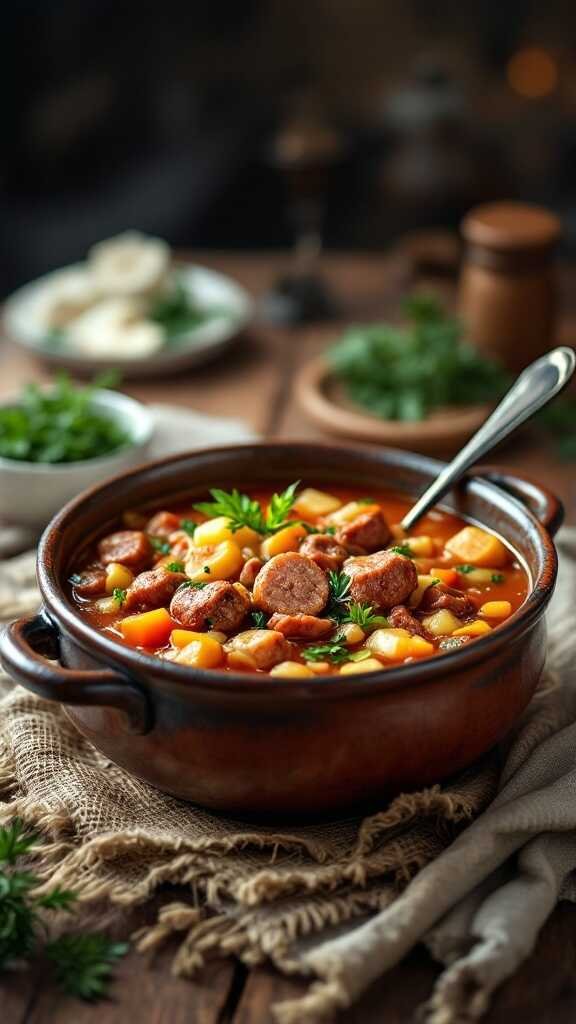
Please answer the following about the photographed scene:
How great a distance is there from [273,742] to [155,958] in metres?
0.45

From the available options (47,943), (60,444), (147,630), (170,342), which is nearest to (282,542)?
(147,630)

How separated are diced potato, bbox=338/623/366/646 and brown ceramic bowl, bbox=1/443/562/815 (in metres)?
0.30

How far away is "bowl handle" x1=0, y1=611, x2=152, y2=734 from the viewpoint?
2264 millimetres

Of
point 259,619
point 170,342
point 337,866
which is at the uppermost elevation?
point 259,619

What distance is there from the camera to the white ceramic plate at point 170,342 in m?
5.02

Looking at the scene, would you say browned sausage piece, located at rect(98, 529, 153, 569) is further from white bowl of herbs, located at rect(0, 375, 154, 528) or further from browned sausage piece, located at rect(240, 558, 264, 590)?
white bowl of herbs, located at rect(0, 375, 154, 528)

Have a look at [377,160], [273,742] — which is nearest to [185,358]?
[377,160]

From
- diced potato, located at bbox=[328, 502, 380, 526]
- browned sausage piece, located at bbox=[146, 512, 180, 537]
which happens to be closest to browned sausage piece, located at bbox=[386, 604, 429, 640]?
diced potato, located at bbox=[328, 502, 380, 526]

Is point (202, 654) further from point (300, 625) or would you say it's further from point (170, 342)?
point (170, 342)

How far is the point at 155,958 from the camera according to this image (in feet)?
7.38

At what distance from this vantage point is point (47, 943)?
2266 mm

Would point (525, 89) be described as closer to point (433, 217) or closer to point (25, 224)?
point (433, 217)

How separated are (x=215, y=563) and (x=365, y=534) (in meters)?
0.39

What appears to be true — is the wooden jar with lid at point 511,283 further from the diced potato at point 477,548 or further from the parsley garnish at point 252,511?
the parsley garnish at point 252,511
